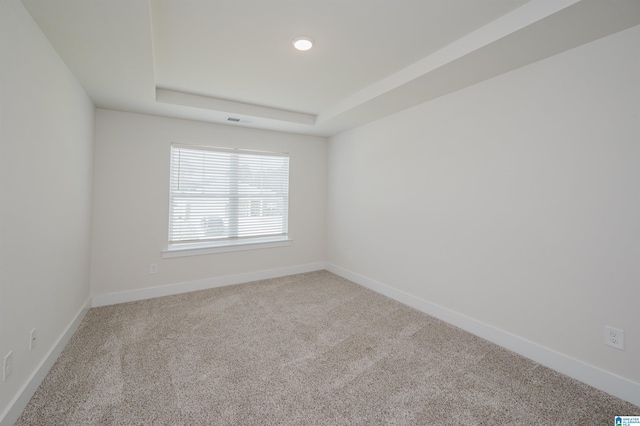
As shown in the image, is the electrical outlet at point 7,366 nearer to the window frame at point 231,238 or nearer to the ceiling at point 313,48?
the ceiling at point 313,48

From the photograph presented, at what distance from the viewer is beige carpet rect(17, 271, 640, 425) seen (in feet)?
5.39

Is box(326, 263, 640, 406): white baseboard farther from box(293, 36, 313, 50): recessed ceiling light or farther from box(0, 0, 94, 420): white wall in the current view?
box(0, 0, 94, 420): white wall

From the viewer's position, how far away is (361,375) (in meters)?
2.01

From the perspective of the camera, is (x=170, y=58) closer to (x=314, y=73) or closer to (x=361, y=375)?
(x=314, y=73)

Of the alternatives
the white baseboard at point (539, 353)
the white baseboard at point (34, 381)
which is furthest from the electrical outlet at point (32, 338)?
the white baseboard at point (539, 353)

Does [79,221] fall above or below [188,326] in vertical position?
above

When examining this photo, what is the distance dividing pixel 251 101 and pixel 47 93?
1.91 metres

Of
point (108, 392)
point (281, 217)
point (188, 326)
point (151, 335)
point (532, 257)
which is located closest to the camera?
point (108, 392)

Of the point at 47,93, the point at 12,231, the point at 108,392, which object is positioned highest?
the point at 47,93

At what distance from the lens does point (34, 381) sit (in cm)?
177

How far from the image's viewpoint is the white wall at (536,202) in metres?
1.82

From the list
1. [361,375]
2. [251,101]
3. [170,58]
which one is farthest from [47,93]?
[361,375]

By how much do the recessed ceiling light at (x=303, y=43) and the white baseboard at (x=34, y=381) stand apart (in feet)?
9.31

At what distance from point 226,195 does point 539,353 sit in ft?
12.6
